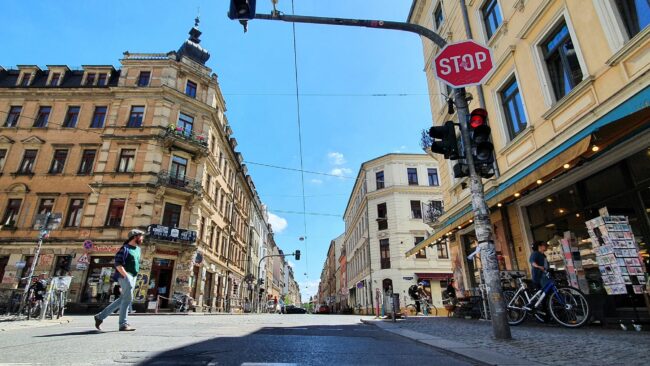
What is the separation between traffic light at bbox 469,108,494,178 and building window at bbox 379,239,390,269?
2912 centimetres

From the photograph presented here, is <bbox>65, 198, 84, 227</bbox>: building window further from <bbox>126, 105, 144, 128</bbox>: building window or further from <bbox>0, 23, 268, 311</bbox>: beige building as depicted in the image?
<bbox>126, 105, 144, 128</bbox>: building window

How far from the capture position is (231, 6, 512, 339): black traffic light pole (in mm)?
4734

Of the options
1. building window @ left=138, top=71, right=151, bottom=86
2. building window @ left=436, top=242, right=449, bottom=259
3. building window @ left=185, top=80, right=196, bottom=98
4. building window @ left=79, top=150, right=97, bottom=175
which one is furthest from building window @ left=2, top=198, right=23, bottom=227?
building window @ left=436, top=242, right=449, bottom=259

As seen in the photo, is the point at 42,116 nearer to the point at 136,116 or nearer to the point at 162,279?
the point at 136,116

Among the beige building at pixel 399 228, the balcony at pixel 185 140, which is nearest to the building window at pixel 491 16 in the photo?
the balcony at pixel 185 140

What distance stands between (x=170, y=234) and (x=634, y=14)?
74.1 feet

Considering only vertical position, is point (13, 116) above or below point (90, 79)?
below

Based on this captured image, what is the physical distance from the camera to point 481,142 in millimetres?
4934

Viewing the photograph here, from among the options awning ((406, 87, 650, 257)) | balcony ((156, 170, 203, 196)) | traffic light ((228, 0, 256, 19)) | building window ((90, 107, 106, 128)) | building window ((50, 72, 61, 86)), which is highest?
building window ((50, 72, 61, 86))

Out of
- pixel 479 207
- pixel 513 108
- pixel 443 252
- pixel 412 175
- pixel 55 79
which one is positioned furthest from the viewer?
pixel 412 175

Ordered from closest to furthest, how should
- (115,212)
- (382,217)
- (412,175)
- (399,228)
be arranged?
(115,212)
(399,228)
(382,217)
(412,175)

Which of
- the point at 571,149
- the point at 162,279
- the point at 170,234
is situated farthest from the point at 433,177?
the point at 571,149

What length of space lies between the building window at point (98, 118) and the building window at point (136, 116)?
2364 millimetres

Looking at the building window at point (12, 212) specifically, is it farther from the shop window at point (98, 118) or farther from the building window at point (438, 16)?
the building window at point (438, 16)
